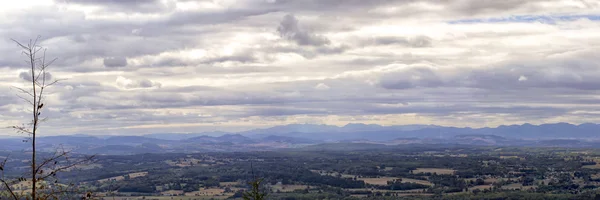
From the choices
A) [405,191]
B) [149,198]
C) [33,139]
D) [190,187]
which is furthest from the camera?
[190,187]

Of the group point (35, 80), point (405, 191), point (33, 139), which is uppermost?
point (35, 80)

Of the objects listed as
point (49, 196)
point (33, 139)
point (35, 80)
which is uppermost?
point (35, 80)

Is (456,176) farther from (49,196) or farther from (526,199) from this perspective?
(49,196)

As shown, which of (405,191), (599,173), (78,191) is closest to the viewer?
(78,191)

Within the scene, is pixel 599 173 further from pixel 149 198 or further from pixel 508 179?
pixel 149 198

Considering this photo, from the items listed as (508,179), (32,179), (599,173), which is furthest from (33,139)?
(599,173)

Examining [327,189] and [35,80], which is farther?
[327,189]

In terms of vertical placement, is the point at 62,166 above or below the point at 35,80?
below

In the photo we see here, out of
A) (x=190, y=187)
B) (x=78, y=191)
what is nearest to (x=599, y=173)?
(x=190, y=187)

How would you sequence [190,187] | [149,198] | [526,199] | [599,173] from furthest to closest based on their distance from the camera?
[599,173]
[190,187]
[149,198]
[526,199]
